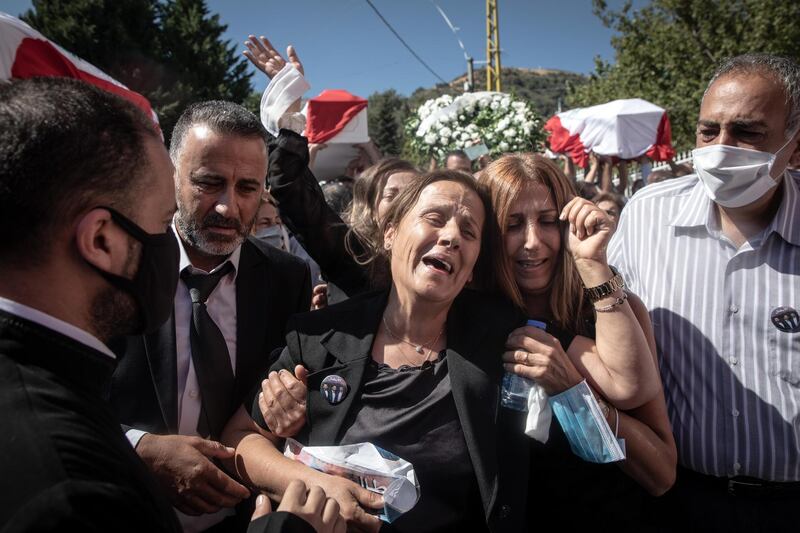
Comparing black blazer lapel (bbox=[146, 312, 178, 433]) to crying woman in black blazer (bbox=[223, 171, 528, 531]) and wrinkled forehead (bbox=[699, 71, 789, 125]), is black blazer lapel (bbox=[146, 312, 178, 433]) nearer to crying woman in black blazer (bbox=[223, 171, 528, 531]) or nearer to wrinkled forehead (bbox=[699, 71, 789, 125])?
crying woman in black blazer (bbox=[223, 171, 528, 531])

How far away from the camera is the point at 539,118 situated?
684 centimetres

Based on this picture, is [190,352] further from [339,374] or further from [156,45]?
[156,45]

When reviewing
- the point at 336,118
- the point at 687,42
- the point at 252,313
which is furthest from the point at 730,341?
the point at 687,42

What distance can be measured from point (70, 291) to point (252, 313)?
1280 millimetres

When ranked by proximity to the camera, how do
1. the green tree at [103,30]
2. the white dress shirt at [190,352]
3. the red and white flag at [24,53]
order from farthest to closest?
the green tree at [103,30]
the red and white flag at [24,53]
the white dress shirt at [190,352]

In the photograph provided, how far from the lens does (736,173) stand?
2.33 metres

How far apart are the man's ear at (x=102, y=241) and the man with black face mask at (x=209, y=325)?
0.83 metres

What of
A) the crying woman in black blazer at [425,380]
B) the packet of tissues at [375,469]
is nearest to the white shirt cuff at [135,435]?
the crying woman in black blazer at [425,380]

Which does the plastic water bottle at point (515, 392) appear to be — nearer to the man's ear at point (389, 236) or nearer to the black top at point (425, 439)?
the black top at point (425, 439)

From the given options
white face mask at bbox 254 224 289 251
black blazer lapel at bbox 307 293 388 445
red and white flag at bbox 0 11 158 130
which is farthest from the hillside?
black blazer lapel at bbox 307 293 388 445

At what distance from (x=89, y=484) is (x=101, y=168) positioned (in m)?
0.70

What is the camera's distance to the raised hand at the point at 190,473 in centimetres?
182

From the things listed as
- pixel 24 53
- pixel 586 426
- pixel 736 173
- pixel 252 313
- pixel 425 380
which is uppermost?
pixel 24 53

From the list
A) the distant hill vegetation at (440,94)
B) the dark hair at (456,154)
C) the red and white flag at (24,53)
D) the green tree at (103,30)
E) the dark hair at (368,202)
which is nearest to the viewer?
the red and white flag at (24,53)
